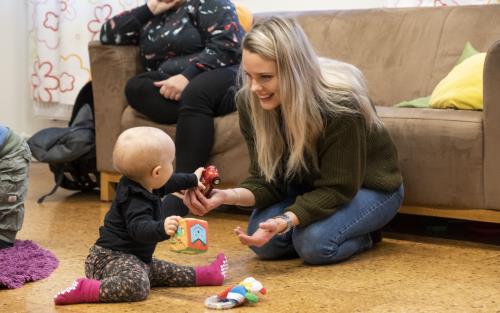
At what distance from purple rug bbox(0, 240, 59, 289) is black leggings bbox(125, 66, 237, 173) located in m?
0.64

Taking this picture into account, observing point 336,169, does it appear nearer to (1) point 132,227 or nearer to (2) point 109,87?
(1) point 132,227

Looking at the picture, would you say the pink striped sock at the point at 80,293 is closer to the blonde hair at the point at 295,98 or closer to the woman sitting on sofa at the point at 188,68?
the blonde hair at the point at 295,98

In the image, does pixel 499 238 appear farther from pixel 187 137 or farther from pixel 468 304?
pixel 187 137

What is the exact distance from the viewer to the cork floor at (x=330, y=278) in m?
1.85

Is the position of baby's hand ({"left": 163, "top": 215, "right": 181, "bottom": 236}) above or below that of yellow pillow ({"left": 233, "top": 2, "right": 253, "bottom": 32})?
below

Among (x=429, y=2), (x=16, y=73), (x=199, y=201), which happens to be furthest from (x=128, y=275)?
(x=16, y=73)

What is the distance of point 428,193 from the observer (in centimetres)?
252

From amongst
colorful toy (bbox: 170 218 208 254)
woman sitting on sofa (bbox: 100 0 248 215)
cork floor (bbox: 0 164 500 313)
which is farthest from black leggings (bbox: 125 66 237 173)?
colorful toy (bbox: 170 218 208 254)

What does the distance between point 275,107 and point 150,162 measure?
44cm

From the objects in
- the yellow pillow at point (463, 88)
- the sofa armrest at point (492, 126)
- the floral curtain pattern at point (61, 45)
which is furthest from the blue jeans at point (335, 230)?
the floral curtain pattern at point (61, 45)

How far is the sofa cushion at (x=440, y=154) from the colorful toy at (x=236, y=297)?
2.74ft

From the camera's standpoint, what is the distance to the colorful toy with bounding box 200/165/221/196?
81.2 inches

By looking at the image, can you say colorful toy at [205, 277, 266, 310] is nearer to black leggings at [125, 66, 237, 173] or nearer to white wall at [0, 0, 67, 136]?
black leggings at [125, 66, 237, 173]

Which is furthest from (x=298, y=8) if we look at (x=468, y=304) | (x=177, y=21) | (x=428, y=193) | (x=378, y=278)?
(x=468, y=304)
